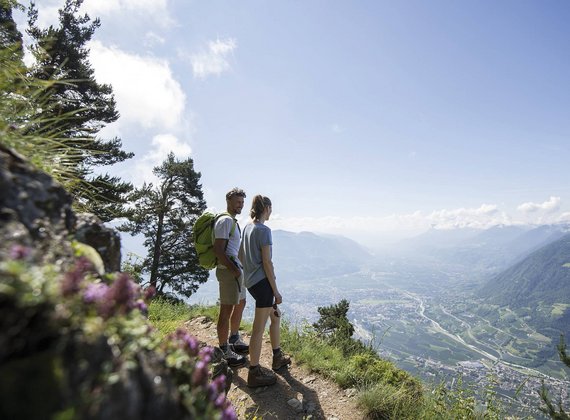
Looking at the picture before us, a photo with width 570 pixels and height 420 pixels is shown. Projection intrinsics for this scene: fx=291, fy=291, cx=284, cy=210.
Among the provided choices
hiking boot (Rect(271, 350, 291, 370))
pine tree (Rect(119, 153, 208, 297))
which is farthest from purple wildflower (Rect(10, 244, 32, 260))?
pine tree (Rect(119, 153, 208, 297))

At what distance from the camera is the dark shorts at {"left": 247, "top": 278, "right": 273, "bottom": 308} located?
4.94m

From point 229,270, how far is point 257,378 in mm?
1920

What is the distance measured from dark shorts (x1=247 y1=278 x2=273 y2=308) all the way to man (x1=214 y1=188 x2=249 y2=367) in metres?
0.39

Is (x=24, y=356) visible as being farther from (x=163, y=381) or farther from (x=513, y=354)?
(x=513, y=354)

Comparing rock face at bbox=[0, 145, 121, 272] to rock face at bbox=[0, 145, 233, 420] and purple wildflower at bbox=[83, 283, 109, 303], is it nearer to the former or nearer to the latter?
rock face at bbox=[0, 145, 233, 420]

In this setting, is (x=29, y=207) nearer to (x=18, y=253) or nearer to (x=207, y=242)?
(x=18, y=253)

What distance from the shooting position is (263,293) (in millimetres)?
4961

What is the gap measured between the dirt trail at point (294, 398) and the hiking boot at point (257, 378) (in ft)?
0.40

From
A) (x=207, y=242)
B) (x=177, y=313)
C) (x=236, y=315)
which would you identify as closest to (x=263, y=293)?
(x=236, y=315)

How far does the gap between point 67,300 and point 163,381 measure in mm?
599

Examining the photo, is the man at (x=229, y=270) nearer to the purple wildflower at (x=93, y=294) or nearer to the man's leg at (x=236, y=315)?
the man's leg at (x=236, y=315)

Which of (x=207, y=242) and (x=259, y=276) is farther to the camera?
(x=207, y=242)

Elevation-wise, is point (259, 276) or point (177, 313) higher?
point (259, 276)

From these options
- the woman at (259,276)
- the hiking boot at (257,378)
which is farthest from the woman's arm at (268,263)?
the hiking boot at (257,378)
